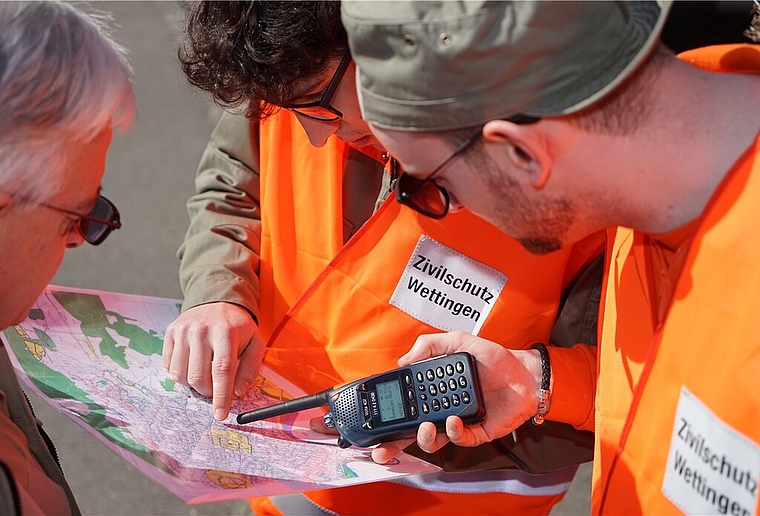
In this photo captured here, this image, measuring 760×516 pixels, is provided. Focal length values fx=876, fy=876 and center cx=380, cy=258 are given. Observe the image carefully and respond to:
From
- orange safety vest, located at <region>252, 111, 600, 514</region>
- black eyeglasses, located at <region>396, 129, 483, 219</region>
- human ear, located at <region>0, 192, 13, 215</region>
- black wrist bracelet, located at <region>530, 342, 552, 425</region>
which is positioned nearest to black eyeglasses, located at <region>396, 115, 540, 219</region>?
black eyeglasses, located at <region>396, 129, 483, 219</region>

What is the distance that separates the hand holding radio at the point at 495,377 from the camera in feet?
4.77

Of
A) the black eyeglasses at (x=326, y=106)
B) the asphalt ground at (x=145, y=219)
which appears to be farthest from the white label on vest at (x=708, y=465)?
the asphalt ground at (x=145, y=219)

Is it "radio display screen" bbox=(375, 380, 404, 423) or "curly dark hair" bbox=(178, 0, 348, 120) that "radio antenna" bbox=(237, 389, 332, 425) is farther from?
"curly dark hair" bbox=(178, 0, 348, 120)

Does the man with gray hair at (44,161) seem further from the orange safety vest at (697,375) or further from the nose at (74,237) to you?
the orange safety vest at (697,375)

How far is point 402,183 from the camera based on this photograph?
1.28 m

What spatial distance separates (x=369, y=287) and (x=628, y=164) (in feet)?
1.94

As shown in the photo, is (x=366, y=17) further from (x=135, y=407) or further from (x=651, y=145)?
(x=135, y=407)

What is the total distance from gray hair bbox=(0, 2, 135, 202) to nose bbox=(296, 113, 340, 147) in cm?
42

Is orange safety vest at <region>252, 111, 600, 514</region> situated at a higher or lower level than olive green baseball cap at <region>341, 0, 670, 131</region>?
lower

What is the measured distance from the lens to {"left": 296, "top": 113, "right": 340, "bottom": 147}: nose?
153cm

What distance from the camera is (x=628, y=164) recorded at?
113 cm

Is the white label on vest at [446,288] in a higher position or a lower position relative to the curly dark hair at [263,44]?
lower

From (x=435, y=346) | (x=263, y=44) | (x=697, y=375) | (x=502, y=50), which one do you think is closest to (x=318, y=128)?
(x=263, y=44)

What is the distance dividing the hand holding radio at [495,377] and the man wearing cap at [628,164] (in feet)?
0.73
